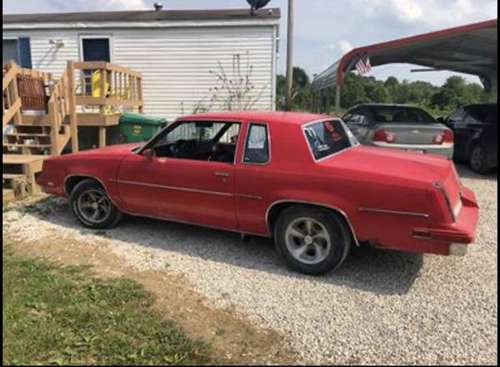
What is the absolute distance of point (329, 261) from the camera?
4.00 m

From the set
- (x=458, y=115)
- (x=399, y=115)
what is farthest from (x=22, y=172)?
(x=458, y=115)

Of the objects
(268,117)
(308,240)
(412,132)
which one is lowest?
(308,240)

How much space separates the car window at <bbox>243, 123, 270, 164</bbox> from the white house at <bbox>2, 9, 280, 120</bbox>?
26.4ft

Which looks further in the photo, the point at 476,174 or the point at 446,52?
the point at 446,52

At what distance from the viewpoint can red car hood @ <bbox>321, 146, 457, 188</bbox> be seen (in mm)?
3709

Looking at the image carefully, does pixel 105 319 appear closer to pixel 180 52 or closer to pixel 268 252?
pixel 268 252

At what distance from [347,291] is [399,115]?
A: 6.37 metres

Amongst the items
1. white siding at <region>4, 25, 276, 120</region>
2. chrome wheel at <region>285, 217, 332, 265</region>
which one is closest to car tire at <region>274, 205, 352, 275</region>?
→ chrome wheel at <region>285, 217, 332, 265</region>

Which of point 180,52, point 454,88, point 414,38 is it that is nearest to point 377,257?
point 414,38

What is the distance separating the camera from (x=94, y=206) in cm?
546

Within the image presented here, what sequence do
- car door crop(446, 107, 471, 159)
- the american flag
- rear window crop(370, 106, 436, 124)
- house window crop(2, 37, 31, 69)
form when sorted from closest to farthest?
rear window crop(370, 106, 436, 124)
car door crop(446, 107, 471, 159)
the american flag
house window crop(2, 37, 31, 69)

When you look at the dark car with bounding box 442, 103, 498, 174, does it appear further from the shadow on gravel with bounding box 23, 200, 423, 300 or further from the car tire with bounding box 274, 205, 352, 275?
the car tire with bounding box 274, 205, 352, 275

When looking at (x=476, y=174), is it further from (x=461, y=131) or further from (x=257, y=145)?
(x=257, y=145)

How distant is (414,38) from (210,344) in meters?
9.59
